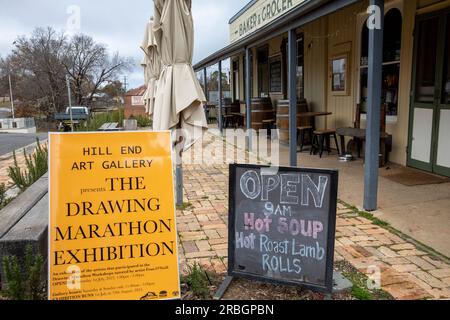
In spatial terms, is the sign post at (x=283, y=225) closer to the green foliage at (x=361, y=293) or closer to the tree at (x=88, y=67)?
the green foliage at (x=361, y=293)

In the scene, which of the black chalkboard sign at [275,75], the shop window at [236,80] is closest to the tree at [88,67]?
the shop window at [236,80]

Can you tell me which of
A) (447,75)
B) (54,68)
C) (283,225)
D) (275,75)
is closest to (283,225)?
(283,225)

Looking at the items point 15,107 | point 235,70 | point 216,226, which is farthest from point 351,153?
point 15,107

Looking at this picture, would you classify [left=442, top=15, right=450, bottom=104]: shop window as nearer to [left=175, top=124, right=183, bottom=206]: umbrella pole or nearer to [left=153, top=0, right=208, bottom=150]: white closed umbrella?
[left=153, top=0, right=208, bottom=150]: white closed umbrella

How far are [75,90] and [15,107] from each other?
6170 mm

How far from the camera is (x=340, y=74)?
8.03m

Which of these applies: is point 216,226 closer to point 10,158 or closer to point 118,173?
point 118,173

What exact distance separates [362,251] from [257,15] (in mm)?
8657

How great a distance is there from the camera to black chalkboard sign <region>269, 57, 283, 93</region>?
37.0 ft

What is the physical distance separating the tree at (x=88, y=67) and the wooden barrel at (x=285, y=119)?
2946cm

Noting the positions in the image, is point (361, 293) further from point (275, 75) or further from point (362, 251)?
point (275, 75)

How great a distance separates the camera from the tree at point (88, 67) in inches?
1377

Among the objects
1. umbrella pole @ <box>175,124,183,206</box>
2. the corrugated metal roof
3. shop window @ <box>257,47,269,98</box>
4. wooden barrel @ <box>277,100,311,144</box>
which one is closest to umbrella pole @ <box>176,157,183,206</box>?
umbrella pole @ <box>175,124,183,206</box>

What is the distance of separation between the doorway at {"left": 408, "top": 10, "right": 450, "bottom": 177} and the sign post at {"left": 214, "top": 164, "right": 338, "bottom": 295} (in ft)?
12.0
